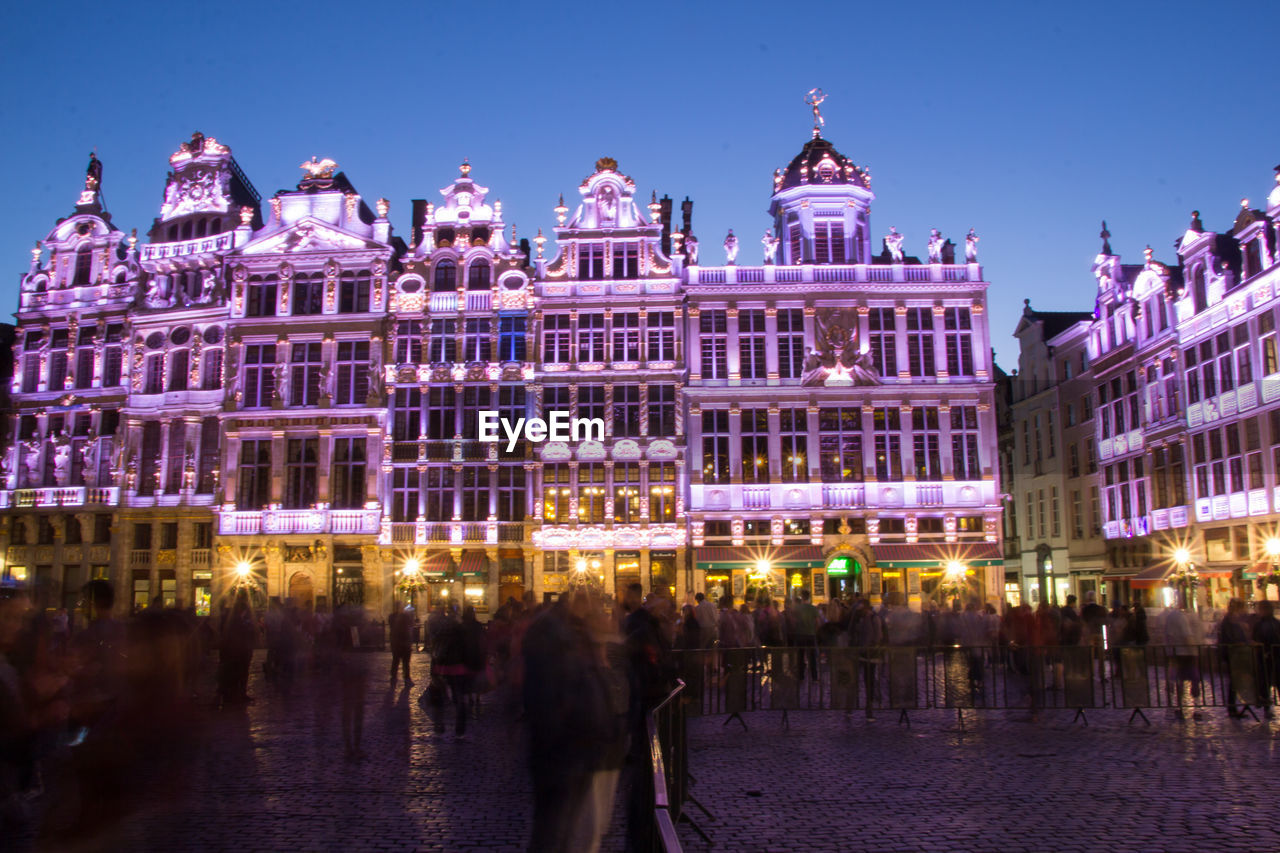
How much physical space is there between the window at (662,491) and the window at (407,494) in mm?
8198

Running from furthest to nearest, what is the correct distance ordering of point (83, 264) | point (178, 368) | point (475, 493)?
point (83, 264) < point (178, 368) < point (475, 493)

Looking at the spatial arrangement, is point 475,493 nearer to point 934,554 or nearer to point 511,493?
point 511,493

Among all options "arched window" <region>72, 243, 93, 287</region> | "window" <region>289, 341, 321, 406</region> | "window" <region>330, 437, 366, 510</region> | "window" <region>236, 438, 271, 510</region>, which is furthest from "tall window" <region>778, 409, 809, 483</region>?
"arched window" <region>72, 243, 93, 287</region>

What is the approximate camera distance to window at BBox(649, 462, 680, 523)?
140 ft

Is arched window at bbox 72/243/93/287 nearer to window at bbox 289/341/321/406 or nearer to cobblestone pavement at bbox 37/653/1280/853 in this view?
window at bbox 289/341/321/406

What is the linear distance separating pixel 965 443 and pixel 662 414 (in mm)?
12064

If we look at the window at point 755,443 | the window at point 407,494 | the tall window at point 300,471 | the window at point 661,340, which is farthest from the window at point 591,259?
the tall window at point 300,471

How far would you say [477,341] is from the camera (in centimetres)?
4444

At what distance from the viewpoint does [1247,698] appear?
16047 mm

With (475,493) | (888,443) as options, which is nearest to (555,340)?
(475,493)

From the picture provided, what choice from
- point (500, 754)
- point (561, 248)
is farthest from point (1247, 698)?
point (561, 248)

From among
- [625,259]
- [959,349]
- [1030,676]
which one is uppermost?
[625,259]

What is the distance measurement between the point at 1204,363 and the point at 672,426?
758 inches

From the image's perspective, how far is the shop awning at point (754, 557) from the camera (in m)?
41.7
